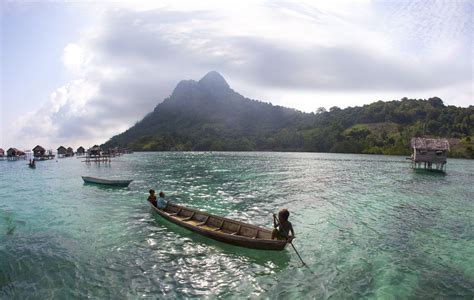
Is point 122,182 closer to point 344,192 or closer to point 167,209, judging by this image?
point 167,209

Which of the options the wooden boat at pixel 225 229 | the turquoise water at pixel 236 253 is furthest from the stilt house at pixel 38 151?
the wooden boat at pixel 225 229

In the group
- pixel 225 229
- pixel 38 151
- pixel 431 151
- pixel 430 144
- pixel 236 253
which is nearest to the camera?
pixel 236 253

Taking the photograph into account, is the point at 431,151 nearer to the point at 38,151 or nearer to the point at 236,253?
the point at 236,253

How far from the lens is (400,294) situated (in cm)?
1391

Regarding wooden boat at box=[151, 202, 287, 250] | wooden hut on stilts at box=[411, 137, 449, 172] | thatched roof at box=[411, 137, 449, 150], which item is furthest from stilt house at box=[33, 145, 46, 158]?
wooden hut on stilts at box=[411, 137, 449, 172]

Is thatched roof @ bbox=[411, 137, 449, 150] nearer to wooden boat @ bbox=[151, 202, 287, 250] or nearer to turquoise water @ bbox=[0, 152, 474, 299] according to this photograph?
turquoise water @ bbox=[0, 152, 474, 299]

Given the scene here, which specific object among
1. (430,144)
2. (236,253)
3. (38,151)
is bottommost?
(236,253)

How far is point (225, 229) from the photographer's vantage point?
21.3m

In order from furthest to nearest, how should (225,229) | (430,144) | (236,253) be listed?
(430,144)
(225,229)
(236,253)

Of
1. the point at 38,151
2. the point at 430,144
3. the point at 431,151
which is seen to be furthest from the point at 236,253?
the point at 38,151

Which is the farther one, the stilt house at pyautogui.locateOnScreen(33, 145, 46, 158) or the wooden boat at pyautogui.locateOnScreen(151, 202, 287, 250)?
the stilt house at pyautogui.locateOnScreen(33, 145, 46, 158)

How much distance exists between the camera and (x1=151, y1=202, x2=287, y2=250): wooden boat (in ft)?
59.0

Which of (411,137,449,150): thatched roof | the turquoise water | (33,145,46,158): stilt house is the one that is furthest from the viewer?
(33,145,46,158): stilt house

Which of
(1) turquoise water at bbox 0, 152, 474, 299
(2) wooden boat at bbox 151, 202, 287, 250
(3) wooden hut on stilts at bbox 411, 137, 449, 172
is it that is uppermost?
(3) wooden hut on stilts at bbox 411, 137, 449, 172
